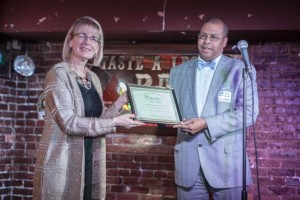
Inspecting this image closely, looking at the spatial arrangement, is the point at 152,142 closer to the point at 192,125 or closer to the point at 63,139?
the point at 192,125

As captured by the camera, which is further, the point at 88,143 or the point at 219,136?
the point at 219,136

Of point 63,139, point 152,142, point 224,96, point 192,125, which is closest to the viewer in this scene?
point 63,139

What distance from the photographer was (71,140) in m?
2.92

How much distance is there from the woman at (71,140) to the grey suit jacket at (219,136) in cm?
52

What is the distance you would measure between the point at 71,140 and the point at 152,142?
2259mm

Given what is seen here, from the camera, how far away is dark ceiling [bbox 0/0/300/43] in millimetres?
4488

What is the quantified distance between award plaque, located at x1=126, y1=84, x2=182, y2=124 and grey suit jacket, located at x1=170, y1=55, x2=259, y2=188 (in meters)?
0.17

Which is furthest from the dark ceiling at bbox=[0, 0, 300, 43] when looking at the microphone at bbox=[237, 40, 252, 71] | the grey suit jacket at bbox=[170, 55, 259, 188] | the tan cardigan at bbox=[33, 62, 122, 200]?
the tan cardigan at bbox=[33, 62, 122, 200]

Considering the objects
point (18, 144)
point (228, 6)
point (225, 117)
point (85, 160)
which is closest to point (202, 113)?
point (225, 117)

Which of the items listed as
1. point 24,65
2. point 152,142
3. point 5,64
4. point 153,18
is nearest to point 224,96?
point 153,18

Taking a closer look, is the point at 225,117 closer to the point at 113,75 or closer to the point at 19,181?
the point at 113,75

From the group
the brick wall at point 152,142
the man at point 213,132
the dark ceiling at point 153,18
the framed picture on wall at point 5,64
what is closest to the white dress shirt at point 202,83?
the man at point 213,132

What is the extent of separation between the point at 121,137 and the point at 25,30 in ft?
5.57

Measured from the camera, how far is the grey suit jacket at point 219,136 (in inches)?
127
